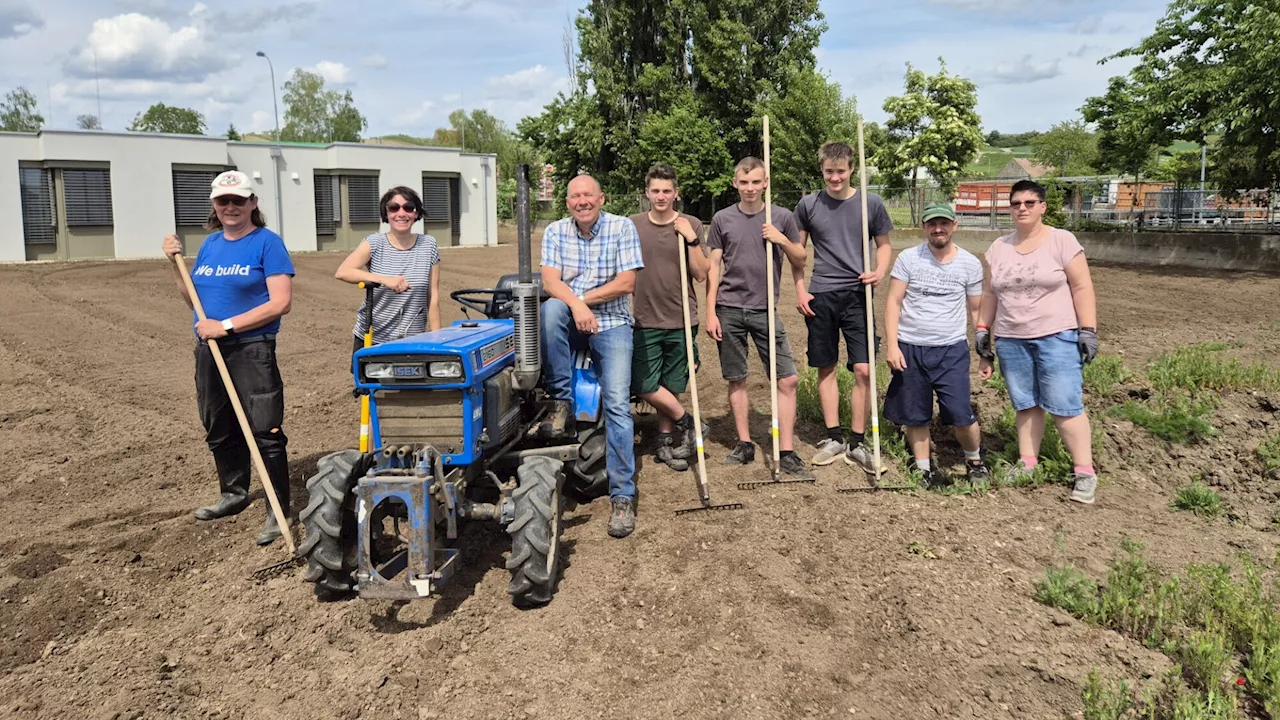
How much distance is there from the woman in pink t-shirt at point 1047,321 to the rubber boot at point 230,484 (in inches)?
184

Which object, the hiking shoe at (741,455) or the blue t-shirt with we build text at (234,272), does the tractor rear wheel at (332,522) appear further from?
the hiking shoe at (741,455)

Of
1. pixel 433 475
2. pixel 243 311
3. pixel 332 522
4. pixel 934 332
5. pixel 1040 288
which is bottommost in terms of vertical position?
pixel 332 522

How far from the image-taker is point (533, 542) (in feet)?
12.7

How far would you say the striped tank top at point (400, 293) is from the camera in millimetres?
5191

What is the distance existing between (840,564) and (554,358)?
194 centimetres

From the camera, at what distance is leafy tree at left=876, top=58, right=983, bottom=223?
37156 mm

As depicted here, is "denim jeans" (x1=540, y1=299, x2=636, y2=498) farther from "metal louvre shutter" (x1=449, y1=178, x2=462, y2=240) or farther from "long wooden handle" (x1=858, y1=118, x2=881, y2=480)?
"metal louvre shutter" (x1=449, y1=178, x2=462, y2=240)

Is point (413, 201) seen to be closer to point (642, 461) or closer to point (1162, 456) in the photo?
point (642, 461)

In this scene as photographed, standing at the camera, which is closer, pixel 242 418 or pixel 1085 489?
pixel 242 418

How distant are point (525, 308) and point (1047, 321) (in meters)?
3.02

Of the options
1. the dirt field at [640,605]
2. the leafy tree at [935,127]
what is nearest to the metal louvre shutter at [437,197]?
the leafy tree at [935,127]

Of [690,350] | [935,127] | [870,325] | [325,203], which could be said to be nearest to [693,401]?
[690,350]

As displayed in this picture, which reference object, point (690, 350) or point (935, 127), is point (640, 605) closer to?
point (690, 350)

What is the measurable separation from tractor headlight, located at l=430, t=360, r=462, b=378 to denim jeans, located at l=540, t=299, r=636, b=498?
92cm
